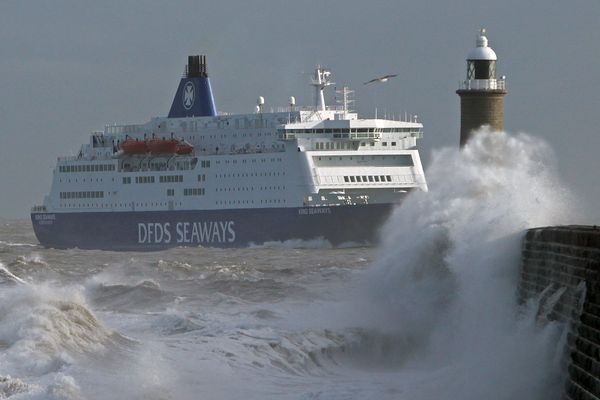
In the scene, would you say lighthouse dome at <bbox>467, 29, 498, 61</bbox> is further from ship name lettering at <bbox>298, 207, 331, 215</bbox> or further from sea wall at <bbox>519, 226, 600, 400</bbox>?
sea wall at <bbox>519, 226, 600, 400</bbox>

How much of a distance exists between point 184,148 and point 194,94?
12.5 ft

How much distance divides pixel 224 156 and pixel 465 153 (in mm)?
15592

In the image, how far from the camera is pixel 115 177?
169ft

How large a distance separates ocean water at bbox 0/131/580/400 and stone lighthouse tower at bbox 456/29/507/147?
24.3 feet

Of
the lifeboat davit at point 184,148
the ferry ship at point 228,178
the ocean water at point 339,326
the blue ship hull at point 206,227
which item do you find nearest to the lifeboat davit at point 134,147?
the ferry ship at point 228,178

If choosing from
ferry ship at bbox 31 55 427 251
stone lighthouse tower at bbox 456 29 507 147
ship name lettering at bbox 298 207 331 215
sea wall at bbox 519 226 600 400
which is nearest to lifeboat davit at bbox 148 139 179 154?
ferry ship at bbox 31 55 427 251

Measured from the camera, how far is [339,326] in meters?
20.9

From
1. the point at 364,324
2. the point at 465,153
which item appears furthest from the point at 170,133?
the point at 364,324

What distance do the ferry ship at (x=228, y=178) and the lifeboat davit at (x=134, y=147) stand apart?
1.5 inches

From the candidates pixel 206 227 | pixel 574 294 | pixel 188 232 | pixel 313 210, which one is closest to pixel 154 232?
pixel 188 232

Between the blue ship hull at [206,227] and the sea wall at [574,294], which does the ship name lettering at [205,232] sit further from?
the sea wall at [574,294]

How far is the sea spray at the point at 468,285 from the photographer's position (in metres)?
13.1

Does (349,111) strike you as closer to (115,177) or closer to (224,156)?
(224,156)

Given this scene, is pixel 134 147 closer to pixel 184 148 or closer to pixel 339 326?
pixel 184 148
